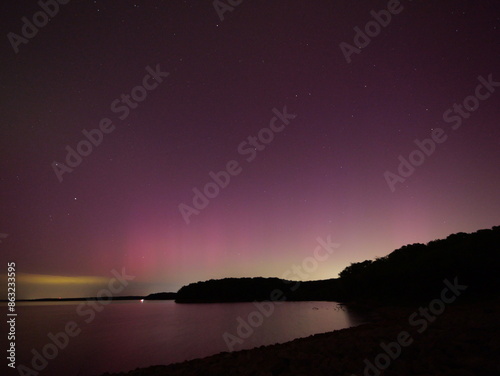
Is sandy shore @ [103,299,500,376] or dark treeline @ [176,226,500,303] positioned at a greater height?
sandy shore @ [103,299,500,376]

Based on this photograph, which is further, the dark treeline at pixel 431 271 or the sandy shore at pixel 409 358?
the dark treeline at pixel 431 271

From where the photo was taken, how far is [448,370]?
6734 millimetres

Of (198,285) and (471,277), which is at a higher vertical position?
(198,285)

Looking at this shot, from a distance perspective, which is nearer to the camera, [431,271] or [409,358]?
[409,358]

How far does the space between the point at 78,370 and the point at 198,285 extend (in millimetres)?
159970

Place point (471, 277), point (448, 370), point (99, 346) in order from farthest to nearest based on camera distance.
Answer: point (471, 277)
point (99, 346)
point (448, 370)

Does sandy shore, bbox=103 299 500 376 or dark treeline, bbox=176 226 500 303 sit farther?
dark treeline, bbox=176 226 500 303

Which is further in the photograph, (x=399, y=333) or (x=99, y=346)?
(x=99, y=346)

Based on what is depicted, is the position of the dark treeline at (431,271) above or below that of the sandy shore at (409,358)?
below

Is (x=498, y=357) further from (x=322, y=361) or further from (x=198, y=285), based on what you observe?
(x=198, y=285)

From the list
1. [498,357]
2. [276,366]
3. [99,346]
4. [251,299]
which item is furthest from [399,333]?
[251,299]

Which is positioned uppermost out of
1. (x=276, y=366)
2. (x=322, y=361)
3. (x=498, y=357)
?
(x=276, y=366)

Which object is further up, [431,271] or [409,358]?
[409,358]

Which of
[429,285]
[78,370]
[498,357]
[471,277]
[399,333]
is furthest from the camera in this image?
[429,285]
